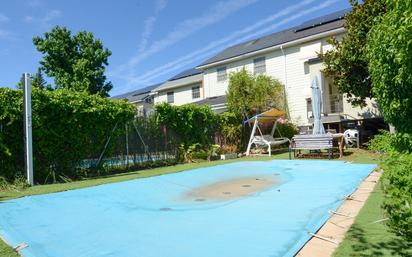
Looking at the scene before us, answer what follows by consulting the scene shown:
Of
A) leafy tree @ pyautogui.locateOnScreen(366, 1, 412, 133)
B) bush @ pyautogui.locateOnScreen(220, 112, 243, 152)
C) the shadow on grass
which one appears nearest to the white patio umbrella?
bush @ pyautogui.locateOnScreen(220, 112, 243, 152)

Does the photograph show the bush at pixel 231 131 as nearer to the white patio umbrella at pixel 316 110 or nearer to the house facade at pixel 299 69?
the white patio umbrella at pixel 316 110

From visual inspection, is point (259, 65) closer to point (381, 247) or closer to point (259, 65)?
point (259, 65)

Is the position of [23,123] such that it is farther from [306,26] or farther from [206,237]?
[306,26]

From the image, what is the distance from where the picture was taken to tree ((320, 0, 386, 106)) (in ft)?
49.0

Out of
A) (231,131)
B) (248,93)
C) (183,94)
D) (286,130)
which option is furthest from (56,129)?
(183,94)

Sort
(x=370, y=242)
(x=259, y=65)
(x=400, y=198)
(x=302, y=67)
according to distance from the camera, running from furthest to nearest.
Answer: (x=259, y=65) < (x=302, y=67) < (x=370, y=242) < (x=400, y=198)

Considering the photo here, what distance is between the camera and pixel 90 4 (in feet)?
56.3

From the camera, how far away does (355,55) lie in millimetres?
15195

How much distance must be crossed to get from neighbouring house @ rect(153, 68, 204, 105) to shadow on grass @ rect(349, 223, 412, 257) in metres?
29.8

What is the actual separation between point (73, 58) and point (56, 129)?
2234 centimetres

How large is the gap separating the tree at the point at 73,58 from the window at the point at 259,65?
1406cm

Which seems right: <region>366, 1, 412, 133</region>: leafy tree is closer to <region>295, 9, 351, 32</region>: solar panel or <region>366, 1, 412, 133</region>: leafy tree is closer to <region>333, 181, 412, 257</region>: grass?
<region>333, 181, 412, 257</region>: grass

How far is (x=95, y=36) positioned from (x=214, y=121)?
750 inches

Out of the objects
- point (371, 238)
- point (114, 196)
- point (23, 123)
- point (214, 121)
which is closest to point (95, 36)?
point (214, 121)
